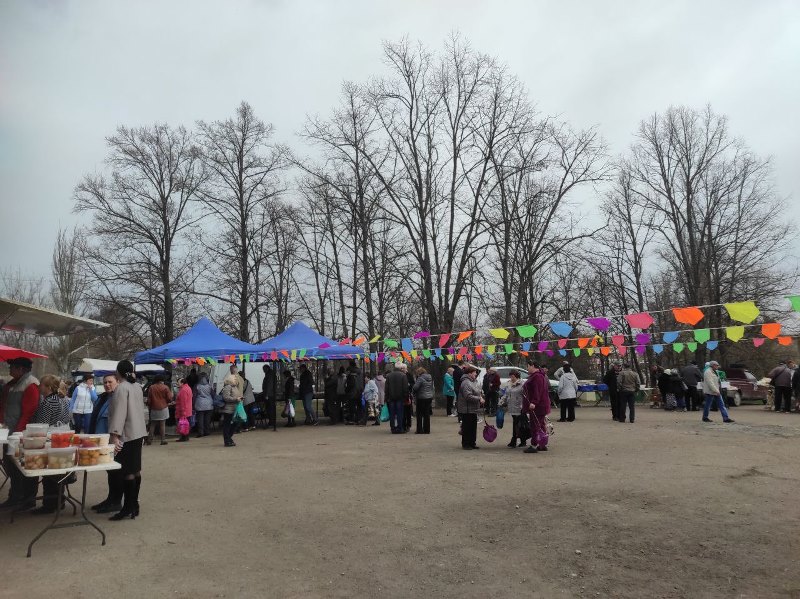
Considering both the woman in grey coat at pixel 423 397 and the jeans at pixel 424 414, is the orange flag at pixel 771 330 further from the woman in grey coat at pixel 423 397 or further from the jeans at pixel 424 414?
the jeans at pixel 424 414

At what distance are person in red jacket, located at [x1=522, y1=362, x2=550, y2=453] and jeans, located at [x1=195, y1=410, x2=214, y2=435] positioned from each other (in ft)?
29.3

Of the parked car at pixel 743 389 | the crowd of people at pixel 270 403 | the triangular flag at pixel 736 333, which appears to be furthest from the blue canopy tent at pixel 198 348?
the parked car at pixel 743 389

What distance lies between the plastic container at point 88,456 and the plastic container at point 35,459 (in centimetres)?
30

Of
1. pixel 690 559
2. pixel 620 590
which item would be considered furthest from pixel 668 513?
pixel 620 590

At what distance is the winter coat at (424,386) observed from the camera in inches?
538

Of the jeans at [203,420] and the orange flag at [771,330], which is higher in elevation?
the orange flag at [771,330]

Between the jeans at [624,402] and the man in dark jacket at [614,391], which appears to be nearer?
the jeans at [624,402]

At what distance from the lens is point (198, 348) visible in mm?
15625

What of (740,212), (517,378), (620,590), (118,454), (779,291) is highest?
(740,212)

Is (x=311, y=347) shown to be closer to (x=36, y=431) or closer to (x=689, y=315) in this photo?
(x=689, y=315)

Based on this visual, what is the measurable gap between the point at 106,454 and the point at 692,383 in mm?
19662

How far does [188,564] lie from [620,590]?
11.6ft

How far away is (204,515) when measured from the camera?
6453mm

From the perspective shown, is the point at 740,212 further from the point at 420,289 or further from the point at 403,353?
the point at 403,353
